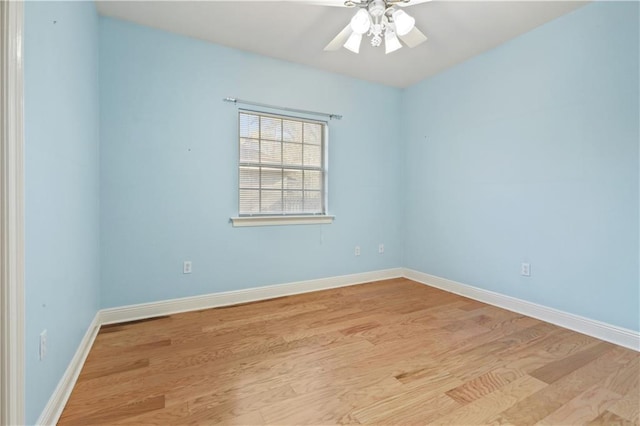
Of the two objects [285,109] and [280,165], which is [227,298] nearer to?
[280,165]

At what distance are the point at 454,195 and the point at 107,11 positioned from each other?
383 cm

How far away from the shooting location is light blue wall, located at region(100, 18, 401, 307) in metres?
2.55

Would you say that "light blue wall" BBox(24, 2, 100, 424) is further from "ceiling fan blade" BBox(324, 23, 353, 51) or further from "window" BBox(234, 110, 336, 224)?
"ceiling fan blade" BBox(324, 23, 353, 51)

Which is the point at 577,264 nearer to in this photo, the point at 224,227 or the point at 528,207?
the point at 528,207

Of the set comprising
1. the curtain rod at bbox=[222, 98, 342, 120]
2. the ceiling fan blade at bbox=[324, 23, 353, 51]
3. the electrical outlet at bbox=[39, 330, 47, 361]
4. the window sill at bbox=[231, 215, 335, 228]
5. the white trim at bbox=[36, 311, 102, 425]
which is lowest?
the white trim at bbox=[36, 311, 102, 425]

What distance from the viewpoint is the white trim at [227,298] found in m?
2.59

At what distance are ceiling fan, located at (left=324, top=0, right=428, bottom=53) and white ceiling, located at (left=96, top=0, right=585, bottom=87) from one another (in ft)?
0.89

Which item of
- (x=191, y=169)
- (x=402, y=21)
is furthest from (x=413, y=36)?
(x=191, y=169)

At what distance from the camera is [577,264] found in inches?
95.6

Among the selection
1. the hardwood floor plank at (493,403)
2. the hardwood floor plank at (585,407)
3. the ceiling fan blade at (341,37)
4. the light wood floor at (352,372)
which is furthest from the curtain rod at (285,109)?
the hardwood floor plank at (585,407)

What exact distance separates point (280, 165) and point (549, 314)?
2.97 meters

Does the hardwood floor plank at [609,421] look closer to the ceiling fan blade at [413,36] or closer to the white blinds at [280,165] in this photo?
the ceiling fan blade at [413,36]

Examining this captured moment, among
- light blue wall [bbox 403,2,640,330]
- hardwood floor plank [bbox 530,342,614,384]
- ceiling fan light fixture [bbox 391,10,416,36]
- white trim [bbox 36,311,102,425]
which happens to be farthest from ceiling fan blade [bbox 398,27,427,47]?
white trim [bbox 36,311,102,425]

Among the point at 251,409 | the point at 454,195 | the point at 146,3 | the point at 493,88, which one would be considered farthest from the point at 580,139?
the point at 146,3
